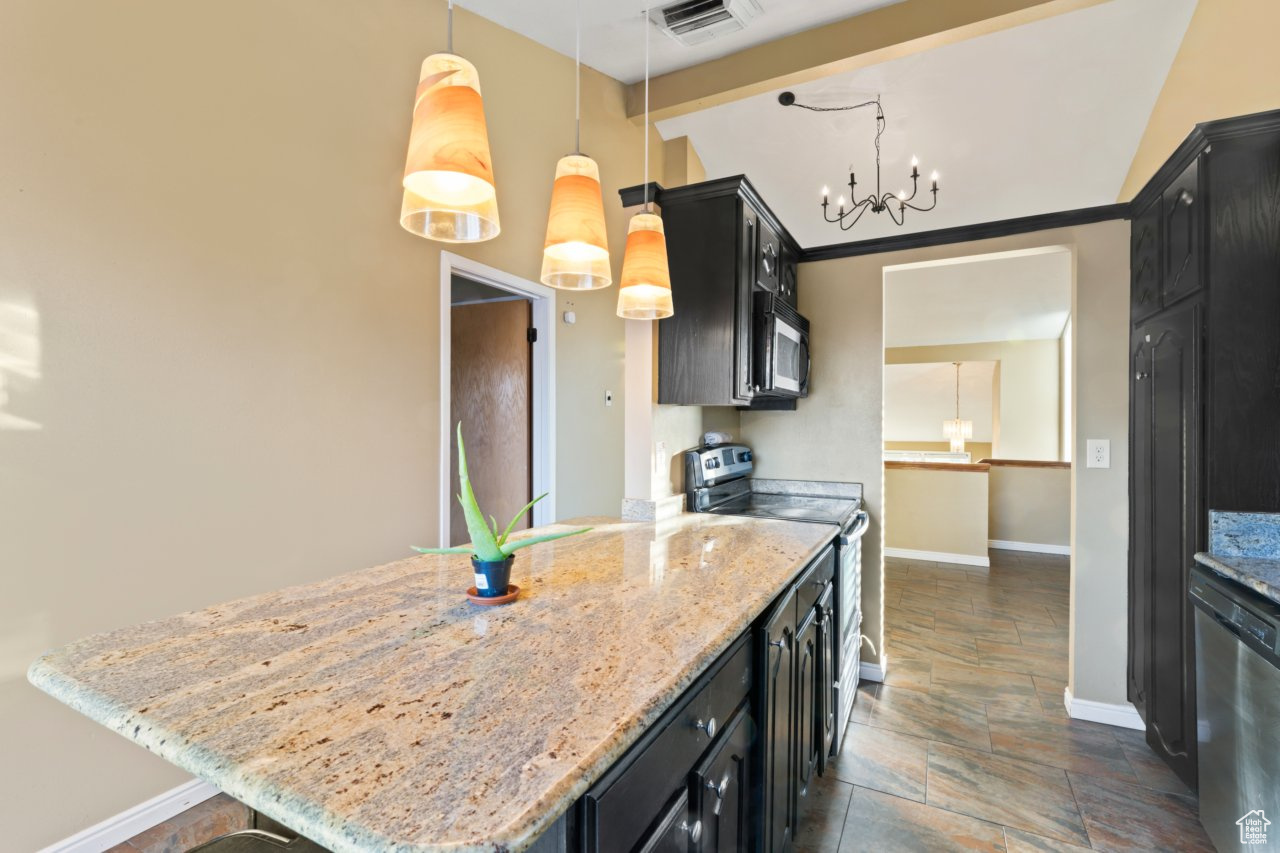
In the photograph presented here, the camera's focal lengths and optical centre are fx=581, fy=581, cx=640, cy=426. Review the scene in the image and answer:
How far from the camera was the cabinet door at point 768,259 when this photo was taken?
8.44ft

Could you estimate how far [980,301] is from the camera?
6508mm

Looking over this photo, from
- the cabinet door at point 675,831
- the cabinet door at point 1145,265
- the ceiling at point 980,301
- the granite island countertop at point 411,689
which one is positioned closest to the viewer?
the granite island countertop at point 411,689

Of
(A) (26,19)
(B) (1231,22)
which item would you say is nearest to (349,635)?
(A) (26,19)

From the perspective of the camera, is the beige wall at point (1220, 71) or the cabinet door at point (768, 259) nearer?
the beige wall at point (1220, 71)

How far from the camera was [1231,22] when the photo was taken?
2096 mm

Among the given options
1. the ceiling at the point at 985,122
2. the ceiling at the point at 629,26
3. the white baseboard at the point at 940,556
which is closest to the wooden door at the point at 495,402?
the ceiling at the point at 629,26

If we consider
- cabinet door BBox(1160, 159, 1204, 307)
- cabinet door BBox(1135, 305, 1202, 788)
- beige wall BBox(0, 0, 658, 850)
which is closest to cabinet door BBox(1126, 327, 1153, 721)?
cabinet door BBox(1135, 305, 1202, 788)

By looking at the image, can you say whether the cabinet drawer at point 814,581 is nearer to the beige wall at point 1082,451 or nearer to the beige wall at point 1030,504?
the beige wall at point 1082,451

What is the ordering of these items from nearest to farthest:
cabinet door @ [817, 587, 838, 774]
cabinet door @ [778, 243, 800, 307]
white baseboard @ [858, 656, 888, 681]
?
1. cabinet door @ [817, 587, 838, 774]
2. cabinet door @ [778, 243, 800, 307]
3. white baseboard @ [858, 656, 888, 681]

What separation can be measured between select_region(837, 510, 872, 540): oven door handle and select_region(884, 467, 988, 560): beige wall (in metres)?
2.64

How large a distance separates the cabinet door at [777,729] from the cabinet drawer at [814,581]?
0.27 ft

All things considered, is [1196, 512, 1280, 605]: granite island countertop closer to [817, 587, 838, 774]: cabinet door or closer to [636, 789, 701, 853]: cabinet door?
[817, 587, 838, 774]: cabinet door

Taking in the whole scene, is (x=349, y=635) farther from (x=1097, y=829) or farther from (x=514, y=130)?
(x=514, y=130)

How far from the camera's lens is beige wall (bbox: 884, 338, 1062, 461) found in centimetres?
827
